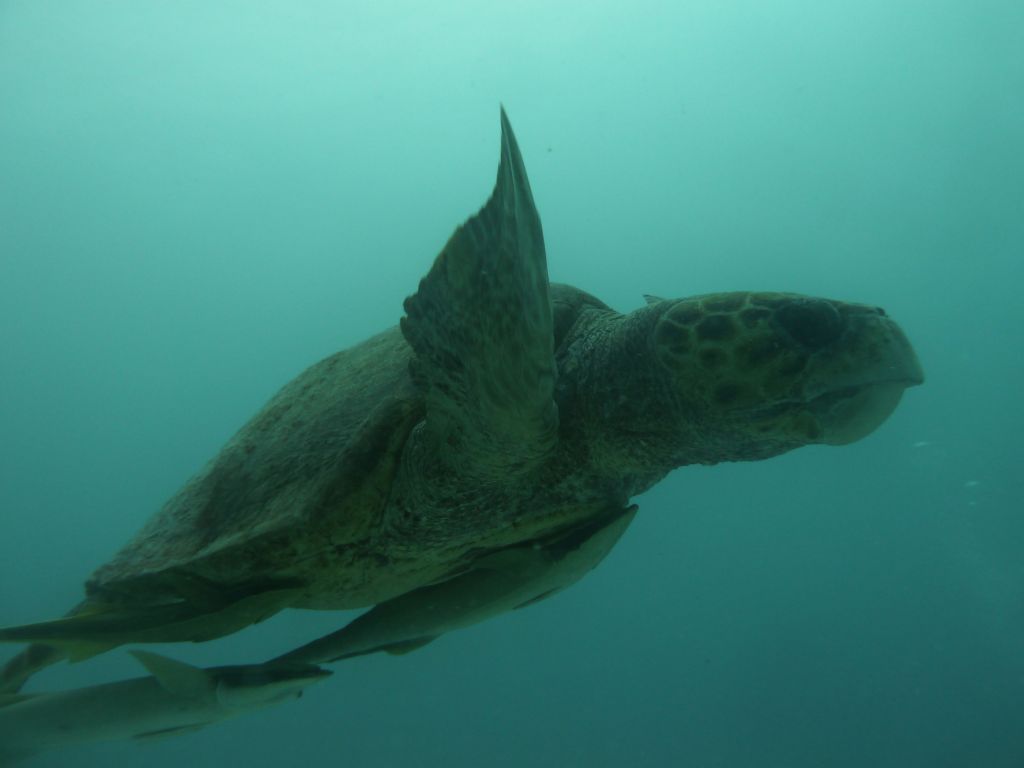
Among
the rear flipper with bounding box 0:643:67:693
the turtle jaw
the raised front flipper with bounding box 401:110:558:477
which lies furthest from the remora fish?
the turtle jaw

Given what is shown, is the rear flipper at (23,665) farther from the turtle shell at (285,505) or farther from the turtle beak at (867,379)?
the turtle beak at (867,379)

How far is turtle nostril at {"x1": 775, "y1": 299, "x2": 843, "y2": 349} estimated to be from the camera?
1.73 meters

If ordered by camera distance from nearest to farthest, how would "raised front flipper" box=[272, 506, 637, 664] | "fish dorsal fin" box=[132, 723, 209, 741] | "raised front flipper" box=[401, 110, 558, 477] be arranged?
"raised front flipper" box=[401, 110, 558, 477] < "raised front flipper" box=[272, 506, 637, 664] < "fish dorsal fin" box=[132, 723, 209, 741]

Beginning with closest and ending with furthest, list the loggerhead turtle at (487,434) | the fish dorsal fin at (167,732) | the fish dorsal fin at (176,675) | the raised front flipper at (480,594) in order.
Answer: the loggerhead turtle at (487,434)
the fish dorsal fin at (176,675)
the raised front flipper at (480,594)
the fish dorsal fin at (167,732)

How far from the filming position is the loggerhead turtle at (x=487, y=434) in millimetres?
1461

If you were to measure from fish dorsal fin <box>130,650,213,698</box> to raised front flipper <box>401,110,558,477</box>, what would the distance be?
1.14m

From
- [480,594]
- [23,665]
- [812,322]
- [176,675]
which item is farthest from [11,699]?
[812,322]

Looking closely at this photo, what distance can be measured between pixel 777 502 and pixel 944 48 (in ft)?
44.7

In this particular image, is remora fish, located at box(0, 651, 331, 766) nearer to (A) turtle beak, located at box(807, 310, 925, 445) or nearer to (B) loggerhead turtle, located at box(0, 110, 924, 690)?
(B) loggerhead turtle, located at box(0, 110, 924, 690)

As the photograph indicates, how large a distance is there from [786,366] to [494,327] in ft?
2.87

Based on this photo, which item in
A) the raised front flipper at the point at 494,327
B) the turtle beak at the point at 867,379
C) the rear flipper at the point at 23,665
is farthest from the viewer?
the rear flipper at the point at 23,665

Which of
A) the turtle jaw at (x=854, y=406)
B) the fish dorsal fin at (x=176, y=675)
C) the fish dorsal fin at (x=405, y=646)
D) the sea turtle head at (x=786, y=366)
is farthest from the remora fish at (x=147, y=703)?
the turtle jaw at (x=854, y=406)

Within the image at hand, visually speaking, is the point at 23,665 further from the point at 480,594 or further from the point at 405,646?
the point at 480,594

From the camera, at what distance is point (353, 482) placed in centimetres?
190
